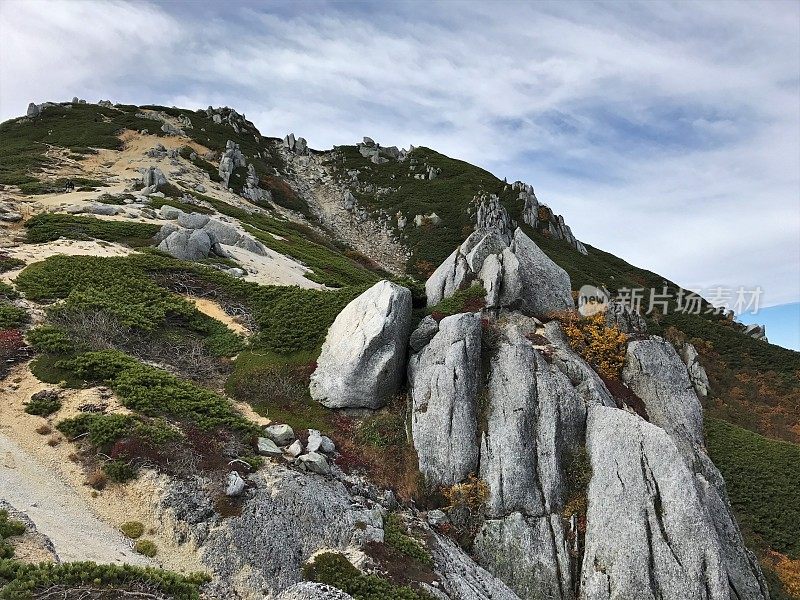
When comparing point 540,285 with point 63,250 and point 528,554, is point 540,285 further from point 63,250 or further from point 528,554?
point 63,250

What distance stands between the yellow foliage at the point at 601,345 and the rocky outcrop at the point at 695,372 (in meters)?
37.1

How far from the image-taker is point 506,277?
26812 millimetres

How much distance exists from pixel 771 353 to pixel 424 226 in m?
56.4

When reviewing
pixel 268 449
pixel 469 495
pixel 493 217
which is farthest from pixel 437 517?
pixel 493 217

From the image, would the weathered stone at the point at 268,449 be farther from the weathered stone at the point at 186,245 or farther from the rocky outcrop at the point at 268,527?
the weathered stone at the point at 186,245

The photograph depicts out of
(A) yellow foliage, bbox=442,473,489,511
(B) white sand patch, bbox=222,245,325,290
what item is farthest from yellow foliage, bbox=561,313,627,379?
(B) white sand patch, bbox=222,245,325,290

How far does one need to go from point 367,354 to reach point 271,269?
24.7 metres

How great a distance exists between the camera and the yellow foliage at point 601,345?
23766mm

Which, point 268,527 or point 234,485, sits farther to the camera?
point 234,485

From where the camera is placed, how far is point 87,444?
639 inches

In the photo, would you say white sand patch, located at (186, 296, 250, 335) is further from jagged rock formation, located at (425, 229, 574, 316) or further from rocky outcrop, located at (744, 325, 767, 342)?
rocky outcrop, located at (744, 325, 767, 342)

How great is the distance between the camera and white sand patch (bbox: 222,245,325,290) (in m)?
40.5

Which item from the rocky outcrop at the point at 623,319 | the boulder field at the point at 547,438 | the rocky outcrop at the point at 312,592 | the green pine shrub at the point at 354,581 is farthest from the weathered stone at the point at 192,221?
the rocky outcrop at the point at 312,592

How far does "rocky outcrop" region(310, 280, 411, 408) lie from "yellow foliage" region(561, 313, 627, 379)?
8.70 metres
